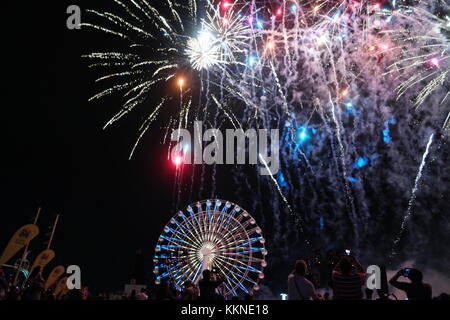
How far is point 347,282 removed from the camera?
638cm

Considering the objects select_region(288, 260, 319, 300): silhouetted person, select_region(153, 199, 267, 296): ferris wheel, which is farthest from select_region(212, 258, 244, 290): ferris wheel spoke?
select_region(288, 260, 319, 300): silhouetted person

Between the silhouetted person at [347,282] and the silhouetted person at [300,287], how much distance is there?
37 cm

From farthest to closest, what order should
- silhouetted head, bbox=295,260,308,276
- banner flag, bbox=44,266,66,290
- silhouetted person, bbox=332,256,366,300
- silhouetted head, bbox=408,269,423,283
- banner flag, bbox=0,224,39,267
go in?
1. banner flag, bbox=44,266,66,290
2. banner flag, bbox=0,224,39,267
3. silhouetted head, bbox=295,260,308,276
4. silhouetted head, bbox=408,269,423,283
5. silhouetted person, bbox=332,256,366,300

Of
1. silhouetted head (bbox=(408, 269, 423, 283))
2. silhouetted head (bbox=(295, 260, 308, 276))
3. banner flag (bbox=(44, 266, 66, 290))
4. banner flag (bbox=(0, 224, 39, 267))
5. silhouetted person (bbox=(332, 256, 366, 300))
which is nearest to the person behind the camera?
silhouetted person (bbox=(332, 256, 366, 300))

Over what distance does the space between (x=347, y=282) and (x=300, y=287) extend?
2.45ft

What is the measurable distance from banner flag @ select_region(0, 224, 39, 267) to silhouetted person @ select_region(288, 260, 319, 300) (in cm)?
1314

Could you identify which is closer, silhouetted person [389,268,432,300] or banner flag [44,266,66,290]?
silhouetted person [389,268,432,300]

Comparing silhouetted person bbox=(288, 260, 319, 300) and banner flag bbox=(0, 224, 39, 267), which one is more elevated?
banner flag bbox=(0, 224, 39, 267)

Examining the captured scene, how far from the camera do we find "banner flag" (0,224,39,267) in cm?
1592

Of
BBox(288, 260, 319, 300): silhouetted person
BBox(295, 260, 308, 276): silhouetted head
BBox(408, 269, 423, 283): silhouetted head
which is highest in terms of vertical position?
BBox(295, 260, 308, 276): silhouetted head

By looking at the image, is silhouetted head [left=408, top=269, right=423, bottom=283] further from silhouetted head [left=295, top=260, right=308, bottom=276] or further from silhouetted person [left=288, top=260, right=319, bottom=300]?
silhouetted head [left=295, top=260, right=308, bottom=276]

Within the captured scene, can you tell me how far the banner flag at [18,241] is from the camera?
15.9 meters

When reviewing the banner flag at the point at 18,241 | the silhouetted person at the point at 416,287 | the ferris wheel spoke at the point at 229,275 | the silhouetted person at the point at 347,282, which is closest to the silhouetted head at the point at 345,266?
the silhouetted person at the point at 347,282

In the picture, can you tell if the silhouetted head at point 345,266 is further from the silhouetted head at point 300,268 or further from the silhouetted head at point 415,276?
the silhouetted head at point 415,276
